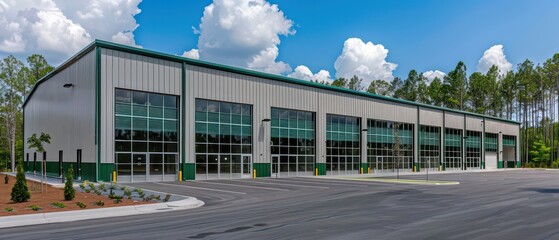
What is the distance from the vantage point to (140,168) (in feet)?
101

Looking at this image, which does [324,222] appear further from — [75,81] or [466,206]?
[75,81]

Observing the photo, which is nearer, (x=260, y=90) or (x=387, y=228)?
(x=387, y=228)

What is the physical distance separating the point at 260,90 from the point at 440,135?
3418cm

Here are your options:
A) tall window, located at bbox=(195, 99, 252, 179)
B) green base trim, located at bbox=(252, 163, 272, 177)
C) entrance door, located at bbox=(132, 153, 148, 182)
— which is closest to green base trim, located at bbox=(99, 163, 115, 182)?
entrance door, located at bbox=(132, 153, 148, 182)

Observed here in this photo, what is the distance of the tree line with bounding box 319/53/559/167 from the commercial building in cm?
4472

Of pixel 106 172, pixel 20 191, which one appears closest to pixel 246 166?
pixel 106 172

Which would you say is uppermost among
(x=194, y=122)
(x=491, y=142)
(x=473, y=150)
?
(x=194, y=122)

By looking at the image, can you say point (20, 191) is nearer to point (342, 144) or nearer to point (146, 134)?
point (146, 134)

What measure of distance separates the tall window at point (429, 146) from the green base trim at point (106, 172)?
136 ft

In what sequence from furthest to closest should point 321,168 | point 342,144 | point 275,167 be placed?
point 342,144
point 321,168
point 275,167

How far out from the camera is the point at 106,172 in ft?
94.9

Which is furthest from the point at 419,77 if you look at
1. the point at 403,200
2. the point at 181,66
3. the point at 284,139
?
the point at 403,200

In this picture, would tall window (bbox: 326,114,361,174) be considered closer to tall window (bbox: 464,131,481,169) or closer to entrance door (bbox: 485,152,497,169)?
tall window (bbox: 464,131,481,169)

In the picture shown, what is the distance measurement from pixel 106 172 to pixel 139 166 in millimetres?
2481
